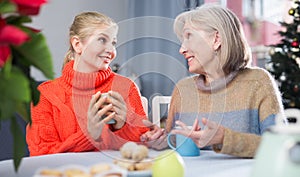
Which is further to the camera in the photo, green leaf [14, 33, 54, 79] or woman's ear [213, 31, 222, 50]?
woman's ear [213, 31, 222, 50]

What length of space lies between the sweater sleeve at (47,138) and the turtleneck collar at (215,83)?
0.39 m

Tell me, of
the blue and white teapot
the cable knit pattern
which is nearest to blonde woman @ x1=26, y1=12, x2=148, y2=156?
the cable knit pattern

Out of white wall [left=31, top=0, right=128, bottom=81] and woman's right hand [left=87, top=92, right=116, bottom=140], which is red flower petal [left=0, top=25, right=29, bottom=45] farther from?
white wall [left=31, top=0, right=128, bottom=81]

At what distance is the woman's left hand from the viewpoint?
1029 mm

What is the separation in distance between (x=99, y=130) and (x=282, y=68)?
116 inches

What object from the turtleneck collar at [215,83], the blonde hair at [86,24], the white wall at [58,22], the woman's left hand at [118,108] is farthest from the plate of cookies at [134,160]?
the white wall at [58,22]

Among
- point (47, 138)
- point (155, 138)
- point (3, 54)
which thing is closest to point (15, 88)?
point (3, 54)

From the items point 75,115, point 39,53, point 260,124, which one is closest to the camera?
point 39,53

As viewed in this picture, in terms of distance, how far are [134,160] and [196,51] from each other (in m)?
0.46

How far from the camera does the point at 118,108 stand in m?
1.04

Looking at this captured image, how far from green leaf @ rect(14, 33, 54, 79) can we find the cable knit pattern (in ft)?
1.61

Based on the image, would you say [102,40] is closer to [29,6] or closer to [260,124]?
[29,6]

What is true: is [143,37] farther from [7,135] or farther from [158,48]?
[7,135]

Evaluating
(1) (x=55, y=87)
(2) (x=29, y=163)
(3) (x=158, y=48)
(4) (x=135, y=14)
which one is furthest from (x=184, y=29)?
(4) (x=135, y=14)
